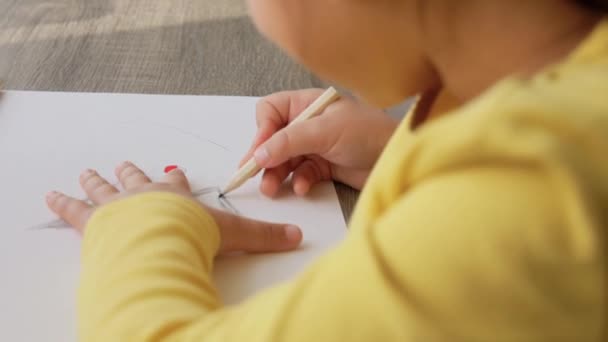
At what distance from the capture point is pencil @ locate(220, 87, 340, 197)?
0.60 metres

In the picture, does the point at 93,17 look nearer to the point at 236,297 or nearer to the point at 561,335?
the point at 236,297

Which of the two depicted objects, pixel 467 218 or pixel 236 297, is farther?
pixel 236 297

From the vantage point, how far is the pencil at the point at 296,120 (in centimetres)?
60

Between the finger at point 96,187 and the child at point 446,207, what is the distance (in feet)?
0.31

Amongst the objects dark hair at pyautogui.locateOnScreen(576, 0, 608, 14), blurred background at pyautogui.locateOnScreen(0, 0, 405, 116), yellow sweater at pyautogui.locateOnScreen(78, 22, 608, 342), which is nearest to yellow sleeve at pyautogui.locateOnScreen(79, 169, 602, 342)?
yellow sweater at pyautogui.locateOnScreen(78, 22, 608, 342)

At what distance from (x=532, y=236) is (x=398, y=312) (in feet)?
0.20

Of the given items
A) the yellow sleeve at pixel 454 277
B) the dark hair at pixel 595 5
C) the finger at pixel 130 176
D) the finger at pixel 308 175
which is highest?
the dark hair at pixel 595 5

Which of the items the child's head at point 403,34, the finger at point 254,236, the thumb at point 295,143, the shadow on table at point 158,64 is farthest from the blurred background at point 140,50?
the child's head at point 403,34

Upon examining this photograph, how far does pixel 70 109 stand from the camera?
67 centimetres

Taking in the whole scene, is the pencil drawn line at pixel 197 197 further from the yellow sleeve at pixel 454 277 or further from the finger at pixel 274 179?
the yellow sleeve at pixel 454 277

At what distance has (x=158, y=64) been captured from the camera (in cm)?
75

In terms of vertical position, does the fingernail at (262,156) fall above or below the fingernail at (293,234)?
above

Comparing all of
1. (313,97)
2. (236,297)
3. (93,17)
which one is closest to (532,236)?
(236,297)

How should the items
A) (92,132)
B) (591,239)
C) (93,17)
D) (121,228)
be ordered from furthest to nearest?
1. (93,17)
2. (92,132)
3. (121,228)
4. (591,239)
